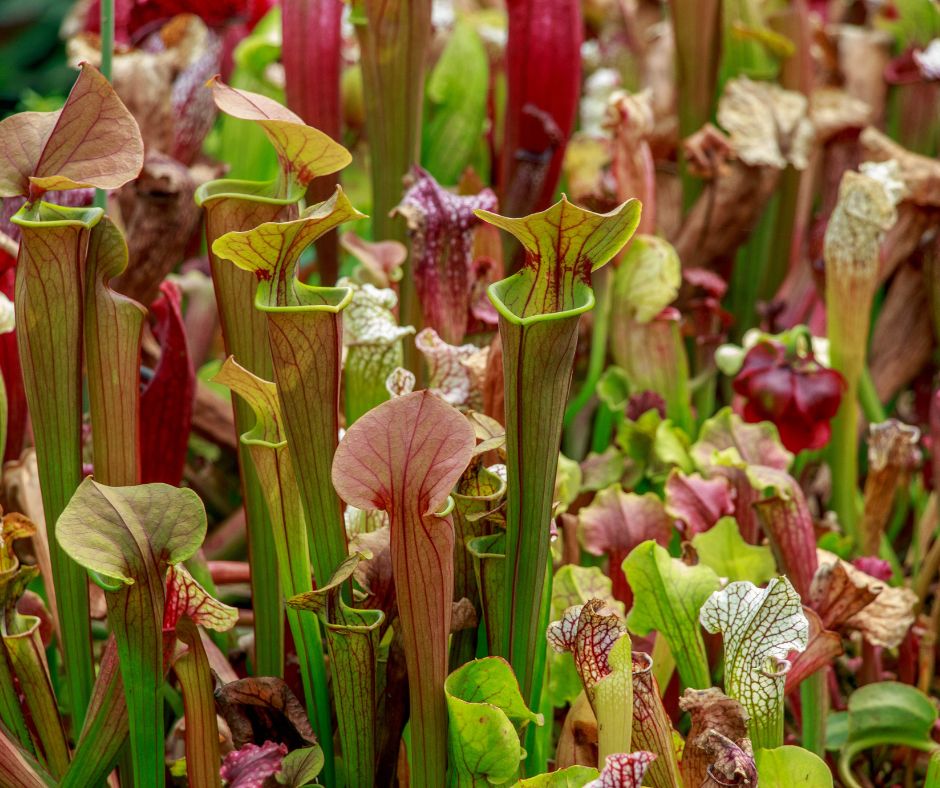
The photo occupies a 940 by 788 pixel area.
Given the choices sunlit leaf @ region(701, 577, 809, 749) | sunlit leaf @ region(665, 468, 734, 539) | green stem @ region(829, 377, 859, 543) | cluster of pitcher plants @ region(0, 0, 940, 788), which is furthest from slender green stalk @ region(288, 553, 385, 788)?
green stem @ region(829, 377, 859, 543)

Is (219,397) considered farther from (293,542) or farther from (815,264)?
(815,264)

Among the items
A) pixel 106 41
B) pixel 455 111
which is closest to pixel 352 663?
pixel 106 41

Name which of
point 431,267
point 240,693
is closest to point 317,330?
point 240,693

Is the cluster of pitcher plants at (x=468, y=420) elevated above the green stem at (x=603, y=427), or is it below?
above

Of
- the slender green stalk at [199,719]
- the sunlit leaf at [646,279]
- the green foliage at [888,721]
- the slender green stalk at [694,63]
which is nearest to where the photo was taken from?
the slender green stalk at [199,719]

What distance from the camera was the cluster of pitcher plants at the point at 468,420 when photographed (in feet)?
1.80

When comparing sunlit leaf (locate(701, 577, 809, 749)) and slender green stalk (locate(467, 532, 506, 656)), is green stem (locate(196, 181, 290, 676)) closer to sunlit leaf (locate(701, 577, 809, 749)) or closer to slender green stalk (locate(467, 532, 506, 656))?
slender green stalk (locate(467, 532, 506, 656))

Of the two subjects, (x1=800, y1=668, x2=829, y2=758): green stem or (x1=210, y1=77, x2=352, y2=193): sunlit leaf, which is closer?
(x1=210, y1=77, x2=352, y2=193): sunlit leaf

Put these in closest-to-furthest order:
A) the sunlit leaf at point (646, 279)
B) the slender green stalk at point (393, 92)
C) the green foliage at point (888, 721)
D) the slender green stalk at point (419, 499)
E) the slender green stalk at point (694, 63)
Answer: the slender green stalk at point (419, 499), the green foliage at point (888, 721), the slender green stalk at point (393, 92), the sunlit leaf at point (646, 279), the slender green stalk at point (694, 63)

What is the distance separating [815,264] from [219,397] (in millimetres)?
711

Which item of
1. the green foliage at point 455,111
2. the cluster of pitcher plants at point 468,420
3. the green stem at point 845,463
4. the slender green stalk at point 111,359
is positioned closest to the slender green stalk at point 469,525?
the cluster of pitcher plants at point 468,420

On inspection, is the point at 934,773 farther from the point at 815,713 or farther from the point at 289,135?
the point at 289,135

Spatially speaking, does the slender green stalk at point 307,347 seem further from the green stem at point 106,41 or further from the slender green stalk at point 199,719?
the green stem at point 106,41

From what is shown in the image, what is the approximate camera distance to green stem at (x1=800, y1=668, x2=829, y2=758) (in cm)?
77
